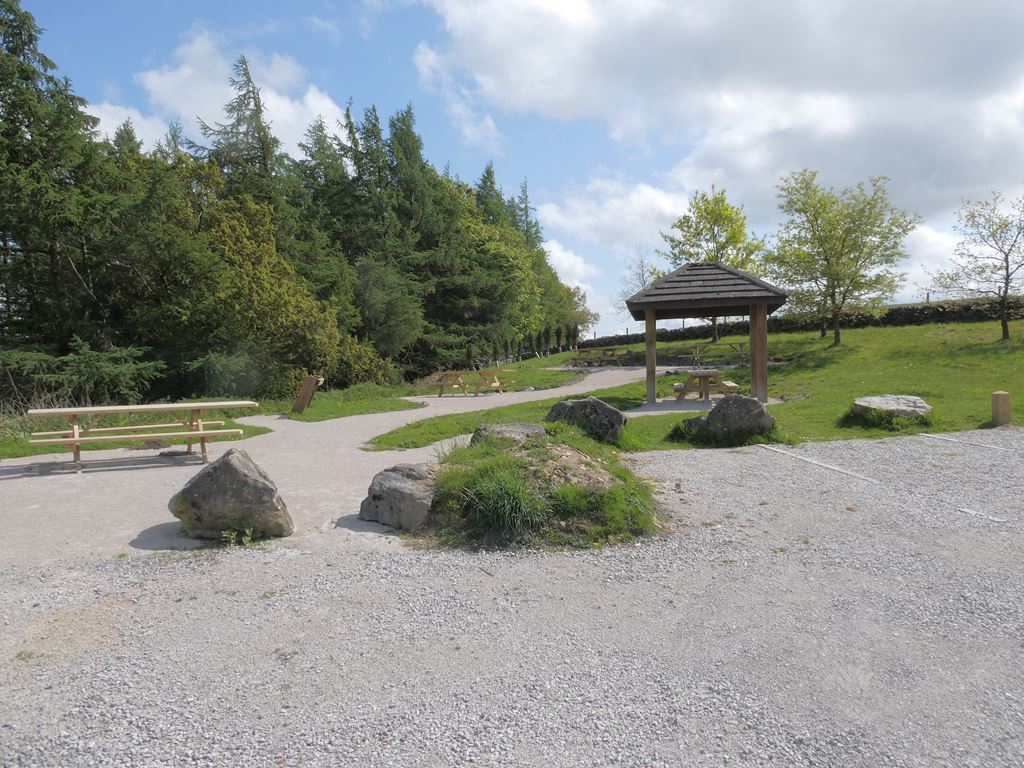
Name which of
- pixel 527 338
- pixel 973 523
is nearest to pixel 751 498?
pixel 973 523

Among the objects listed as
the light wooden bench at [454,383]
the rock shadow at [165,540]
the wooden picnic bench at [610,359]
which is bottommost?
the rock shadow at [165,540]

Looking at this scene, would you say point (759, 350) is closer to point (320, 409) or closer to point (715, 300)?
point (715, 300)

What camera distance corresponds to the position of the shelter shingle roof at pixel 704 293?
15.9 metres

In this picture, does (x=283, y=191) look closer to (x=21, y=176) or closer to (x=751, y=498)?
(x=21, y=176)

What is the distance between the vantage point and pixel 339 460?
9836 mm

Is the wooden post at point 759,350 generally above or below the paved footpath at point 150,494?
above

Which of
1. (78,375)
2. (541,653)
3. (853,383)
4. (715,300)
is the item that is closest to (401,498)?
(541,653)

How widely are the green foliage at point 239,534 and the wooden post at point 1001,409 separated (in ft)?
41.4

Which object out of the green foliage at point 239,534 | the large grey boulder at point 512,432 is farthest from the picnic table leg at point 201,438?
the green foliage at point 239,534

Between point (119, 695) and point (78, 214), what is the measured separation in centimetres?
1874

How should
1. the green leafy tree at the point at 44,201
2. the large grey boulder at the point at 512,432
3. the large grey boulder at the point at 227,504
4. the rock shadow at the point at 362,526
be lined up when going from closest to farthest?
the large grey boulder at the point at 227,504 < the rock shadow at the point at 362,526 < the large grey boulder at the point at 512,432 < the green leafy tree at the point at 44,201

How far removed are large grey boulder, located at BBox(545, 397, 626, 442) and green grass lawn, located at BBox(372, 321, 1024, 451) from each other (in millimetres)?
266

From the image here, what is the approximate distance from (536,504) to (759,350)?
12172mm

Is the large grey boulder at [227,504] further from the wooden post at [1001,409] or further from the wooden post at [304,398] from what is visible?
the wooden post at [1001,409]
